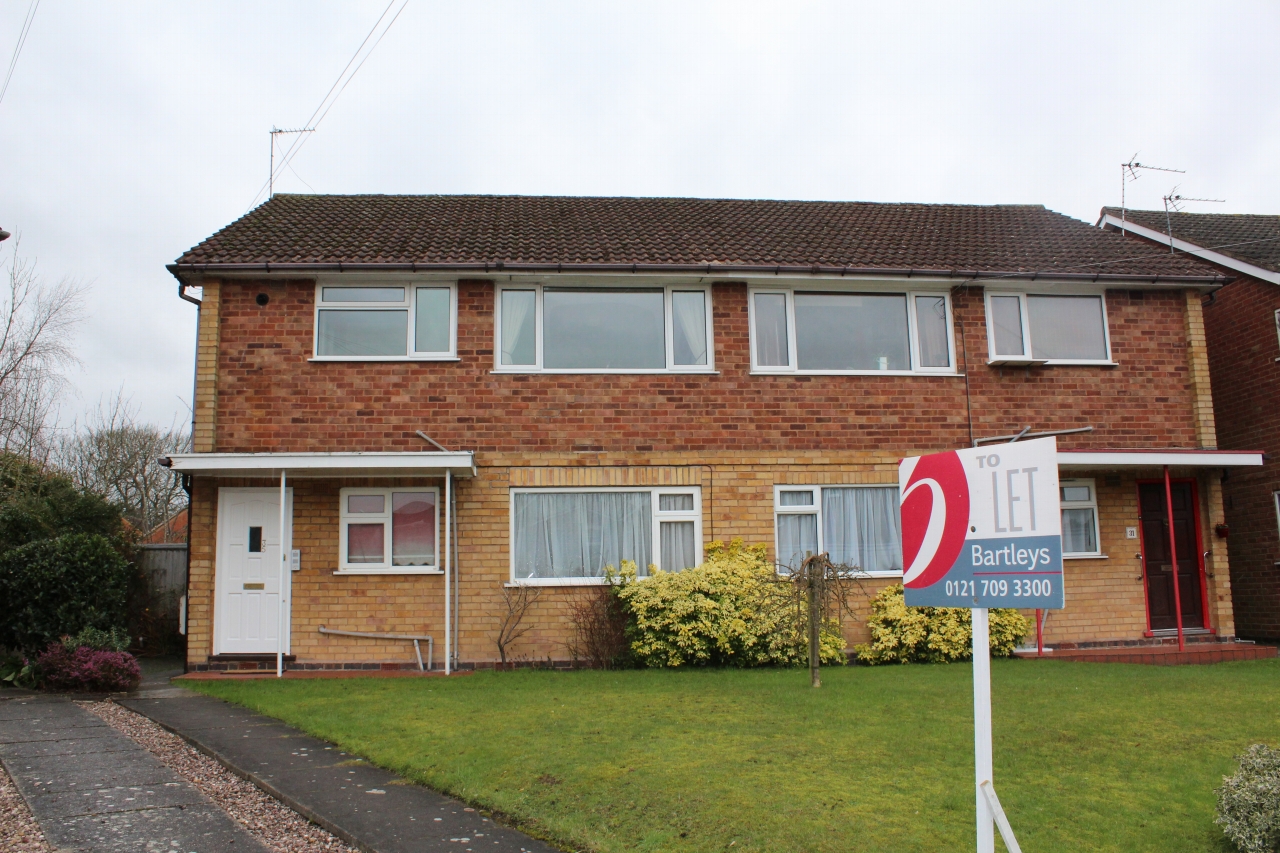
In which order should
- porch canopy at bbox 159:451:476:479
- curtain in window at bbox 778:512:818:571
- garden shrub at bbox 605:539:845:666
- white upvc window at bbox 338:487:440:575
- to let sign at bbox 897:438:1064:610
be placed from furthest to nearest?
curtain in window at bbox 778:512:818:571
white upvc window at bbox 338:487:440:575
garden shrub at bbox 605:539:845:666
porch canopy at bbox 159:451:476:479
to let sign at bbox 897:438:1064:610

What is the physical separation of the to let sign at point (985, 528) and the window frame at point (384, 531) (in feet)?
28.6

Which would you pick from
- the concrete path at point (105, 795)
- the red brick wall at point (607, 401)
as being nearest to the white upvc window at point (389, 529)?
the red brick wall at point (607, 401)

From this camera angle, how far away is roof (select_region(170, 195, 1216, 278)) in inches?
498

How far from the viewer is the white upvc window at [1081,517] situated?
13297 mm

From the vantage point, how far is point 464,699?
30.1ft

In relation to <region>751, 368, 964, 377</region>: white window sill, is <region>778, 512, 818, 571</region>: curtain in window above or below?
below

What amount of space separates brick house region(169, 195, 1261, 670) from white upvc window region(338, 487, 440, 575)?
0.03m

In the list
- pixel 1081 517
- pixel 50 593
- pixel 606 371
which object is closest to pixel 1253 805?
pixel 606 371

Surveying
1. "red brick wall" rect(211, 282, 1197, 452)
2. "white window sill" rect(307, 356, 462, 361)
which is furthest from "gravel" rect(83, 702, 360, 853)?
"white window sill" rect(307, 356, 462, 361)

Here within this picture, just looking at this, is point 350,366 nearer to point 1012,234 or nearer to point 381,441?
point 381,441

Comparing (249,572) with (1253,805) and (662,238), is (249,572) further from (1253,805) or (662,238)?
(1253,805)

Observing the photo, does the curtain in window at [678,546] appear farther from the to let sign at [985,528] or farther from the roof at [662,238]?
the to let sign at [985,528]

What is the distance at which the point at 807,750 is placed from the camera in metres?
6.61

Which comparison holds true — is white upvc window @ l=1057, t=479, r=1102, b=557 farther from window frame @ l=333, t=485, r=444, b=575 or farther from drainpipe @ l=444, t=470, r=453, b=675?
window frame @ l=333, t=485, r=444, b=575
